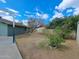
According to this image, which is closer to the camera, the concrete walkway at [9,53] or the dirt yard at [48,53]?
the concrete walkway at [9,53]

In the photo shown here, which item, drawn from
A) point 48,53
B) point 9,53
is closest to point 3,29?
Answer: point 9,53

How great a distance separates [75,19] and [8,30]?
13.5 meters

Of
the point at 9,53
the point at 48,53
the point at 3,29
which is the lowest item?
the point at 48,53

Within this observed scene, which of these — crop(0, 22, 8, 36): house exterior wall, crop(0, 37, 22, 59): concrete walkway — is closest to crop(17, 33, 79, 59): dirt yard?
crop(0, 37, 22, 59): concrete walkway

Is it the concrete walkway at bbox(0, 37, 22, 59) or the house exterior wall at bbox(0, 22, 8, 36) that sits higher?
the house exterior wall at bbox(0, 22, 8, 36)

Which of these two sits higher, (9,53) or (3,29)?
(3,29)

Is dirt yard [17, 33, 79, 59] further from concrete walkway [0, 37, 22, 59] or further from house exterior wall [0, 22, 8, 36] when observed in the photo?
house exterior wall [0, 22, 8, 36]

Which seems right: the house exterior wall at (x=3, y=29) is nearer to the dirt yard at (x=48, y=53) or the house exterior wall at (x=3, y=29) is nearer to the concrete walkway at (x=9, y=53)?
the dirt yard at (x=48, y=53)

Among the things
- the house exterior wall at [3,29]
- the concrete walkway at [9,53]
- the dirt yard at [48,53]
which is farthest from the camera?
the house exterior wall at [3,29]

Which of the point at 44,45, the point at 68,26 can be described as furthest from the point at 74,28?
the point at 44,45

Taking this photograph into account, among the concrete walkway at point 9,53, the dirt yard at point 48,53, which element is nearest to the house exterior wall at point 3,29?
the dirt yard at point 48,53

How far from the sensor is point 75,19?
25.9 meters

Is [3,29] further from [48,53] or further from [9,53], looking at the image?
[48,53]

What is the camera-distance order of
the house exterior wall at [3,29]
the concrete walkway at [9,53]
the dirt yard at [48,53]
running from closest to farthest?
the concrete walkway at [9,53]
the dirt yard at [48,53]
the house exterior wall at [3,29]
